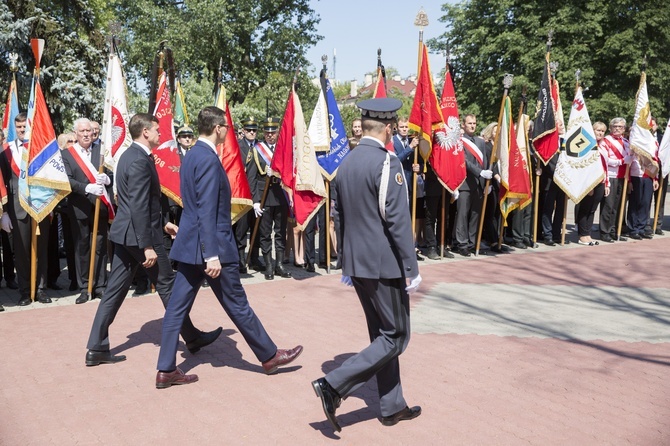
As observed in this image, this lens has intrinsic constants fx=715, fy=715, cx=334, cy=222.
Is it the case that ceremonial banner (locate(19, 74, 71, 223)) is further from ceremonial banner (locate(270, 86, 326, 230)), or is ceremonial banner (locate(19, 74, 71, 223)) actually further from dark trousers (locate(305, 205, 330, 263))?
dark trousers (locate(305, 205, 330, 263))

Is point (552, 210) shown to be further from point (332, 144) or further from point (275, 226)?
point (275, 226)

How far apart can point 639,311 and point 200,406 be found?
5285 mm

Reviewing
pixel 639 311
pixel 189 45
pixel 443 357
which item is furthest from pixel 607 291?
pixel 189 45

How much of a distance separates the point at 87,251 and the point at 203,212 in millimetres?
4144

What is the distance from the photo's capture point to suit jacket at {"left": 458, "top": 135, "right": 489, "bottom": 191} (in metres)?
11.3

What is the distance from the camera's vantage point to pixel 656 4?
2791cm

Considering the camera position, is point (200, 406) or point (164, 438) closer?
point (164, 438)

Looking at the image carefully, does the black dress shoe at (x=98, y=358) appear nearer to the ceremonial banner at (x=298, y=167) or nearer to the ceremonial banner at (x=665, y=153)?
the ceremonial banner at (x=298, y=167)

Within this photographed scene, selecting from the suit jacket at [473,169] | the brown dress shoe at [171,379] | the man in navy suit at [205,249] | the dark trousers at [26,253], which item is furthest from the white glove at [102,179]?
the suit jacket at [473,169]

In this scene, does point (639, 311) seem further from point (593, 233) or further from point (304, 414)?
point (593, 233)

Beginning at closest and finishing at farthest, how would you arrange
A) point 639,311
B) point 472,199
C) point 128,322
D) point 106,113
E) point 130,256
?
1. point 130,256
2. point 128,322
3. point 639,311
4. point 106,113
5. point 472,199

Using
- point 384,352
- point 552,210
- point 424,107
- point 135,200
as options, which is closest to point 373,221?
point 384,352

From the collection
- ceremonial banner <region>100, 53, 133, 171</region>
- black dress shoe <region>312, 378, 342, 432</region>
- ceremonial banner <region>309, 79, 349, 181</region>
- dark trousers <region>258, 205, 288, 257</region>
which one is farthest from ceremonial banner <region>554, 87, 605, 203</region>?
black dress shoe <region>312, 378, 342, 432</region>

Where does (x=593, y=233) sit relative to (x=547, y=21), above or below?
below
